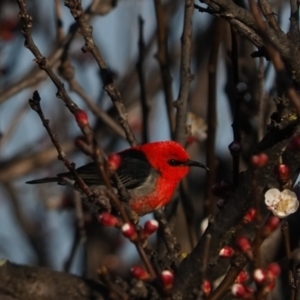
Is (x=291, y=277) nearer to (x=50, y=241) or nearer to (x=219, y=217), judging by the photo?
(x=219, y=217)

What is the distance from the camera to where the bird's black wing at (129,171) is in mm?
5426

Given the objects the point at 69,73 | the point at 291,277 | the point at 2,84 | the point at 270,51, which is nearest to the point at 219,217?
the point at 291,277

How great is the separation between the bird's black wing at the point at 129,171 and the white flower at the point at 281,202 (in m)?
2.54

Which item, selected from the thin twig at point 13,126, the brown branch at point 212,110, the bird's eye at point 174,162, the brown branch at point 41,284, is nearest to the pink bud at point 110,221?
the brown branch at point 41,284

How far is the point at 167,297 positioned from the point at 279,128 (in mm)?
924

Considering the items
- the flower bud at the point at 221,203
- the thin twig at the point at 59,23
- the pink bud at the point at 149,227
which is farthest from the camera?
the thin twig at the point at 59,23

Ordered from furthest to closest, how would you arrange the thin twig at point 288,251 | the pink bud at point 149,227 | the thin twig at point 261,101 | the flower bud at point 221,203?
the thin twig at point 261,101 → the flower bud at point 221,203 → the thin twig at point 288,251 → the pink bud at point 149,227

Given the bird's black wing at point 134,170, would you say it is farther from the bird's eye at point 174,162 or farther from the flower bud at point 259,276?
the flower bud at point 259,276

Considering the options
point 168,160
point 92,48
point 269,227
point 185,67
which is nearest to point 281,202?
A: point 269,227

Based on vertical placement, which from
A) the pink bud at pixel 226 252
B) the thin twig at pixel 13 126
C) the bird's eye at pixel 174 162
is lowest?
the pink bud at pixel 226 252

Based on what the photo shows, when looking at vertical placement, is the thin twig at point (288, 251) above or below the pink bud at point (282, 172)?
below

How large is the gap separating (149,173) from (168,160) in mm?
231

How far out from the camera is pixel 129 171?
5.62 m

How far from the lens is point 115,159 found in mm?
2639
